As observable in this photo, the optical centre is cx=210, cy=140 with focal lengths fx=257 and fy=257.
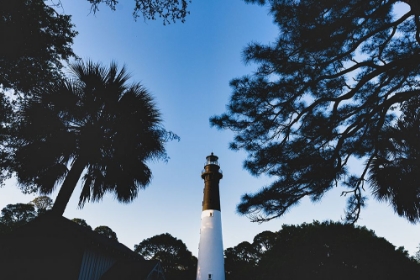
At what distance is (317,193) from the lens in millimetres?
5297

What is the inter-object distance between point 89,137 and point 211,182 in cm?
1622

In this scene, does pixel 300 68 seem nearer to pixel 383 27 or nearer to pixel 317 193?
pixel 383 27

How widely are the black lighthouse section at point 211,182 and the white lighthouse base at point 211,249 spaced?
70 cm

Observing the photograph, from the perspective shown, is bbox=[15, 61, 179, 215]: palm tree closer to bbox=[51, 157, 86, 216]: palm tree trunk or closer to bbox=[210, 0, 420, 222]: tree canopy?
bbox=[51, 157, 86, 216]: palm tree trunk

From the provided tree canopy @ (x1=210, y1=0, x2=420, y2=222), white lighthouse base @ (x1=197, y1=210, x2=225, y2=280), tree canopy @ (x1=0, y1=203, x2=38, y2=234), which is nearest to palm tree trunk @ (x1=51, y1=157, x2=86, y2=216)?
tree canopy @ (x1=210, y1=0, x2=420, y2=222)

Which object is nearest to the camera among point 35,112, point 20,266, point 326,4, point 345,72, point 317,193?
point 326,4

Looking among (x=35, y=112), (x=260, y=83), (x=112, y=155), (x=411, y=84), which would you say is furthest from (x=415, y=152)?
(x=35, y=112)

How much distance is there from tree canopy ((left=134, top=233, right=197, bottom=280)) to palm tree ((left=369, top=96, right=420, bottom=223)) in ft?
116

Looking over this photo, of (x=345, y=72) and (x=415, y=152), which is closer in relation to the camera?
(x=415, y=152)

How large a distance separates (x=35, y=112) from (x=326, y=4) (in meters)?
8.65

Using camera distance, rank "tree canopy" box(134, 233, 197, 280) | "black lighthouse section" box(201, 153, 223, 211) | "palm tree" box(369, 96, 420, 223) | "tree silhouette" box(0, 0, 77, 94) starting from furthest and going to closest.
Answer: "tree canopy" box(134, 233, 197, 280), "black lighthouse section" box(201, 153, 223, 211), "tree silhouette" box(0, 0, 77, 94), "palm tree" box(369, 96, 420, 223)

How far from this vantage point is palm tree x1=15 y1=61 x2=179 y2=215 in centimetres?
841

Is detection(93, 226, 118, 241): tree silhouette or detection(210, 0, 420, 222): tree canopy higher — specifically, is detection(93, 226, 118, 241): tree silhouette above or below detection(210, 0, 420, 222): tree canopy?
above

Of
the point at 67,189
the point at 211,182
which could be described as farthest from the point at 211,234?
the point at 67,189
